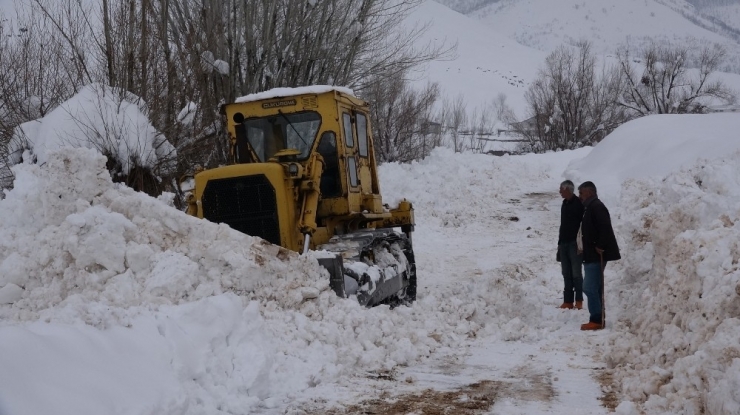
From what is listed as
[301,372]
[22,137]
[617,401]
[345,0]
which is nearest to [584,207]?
[617,401]

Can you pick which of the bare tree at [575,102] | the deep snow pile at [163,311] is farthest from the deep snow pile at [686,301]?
the bare tree at [575,102]

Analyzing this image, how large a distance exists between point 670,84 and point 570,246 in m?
38.6

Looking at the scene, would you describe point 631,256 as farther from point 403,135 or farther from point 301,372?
point 403,135

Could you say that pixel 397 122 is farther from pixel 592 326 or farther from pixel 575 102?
pixel 592 326

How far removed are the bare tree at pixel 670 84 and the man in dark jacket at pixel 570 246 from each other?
121 feet

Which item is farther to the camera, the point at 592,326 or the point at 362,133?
the point at 362,133

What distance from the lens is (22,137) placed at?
425 inches

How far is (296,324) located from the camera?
20.3 feet

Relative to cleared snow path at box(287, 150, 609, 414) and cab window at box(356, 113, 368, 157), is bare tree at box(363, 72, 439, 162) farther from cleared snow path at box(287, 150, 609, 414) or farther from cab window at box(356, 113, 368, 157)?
cab window at box(356, 113, 368, 157)

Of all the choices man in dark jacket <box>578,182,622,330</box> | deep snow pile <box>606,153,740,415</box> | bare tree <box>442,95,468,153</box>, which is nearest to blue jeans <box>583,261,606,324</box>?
man in dark jacket <box>578,182,622,330</box>

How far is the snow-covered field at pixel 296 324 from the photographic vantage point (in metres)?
4.32

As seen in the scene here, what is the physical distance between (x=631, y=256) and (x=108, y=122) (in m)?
7.62

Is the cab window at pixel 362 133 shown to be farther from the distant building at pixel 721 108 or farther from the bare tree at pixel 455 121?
the distant building at pixel 721 108

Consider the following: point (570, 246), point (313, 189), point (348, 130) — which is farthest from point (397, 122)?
point (313, 189)
